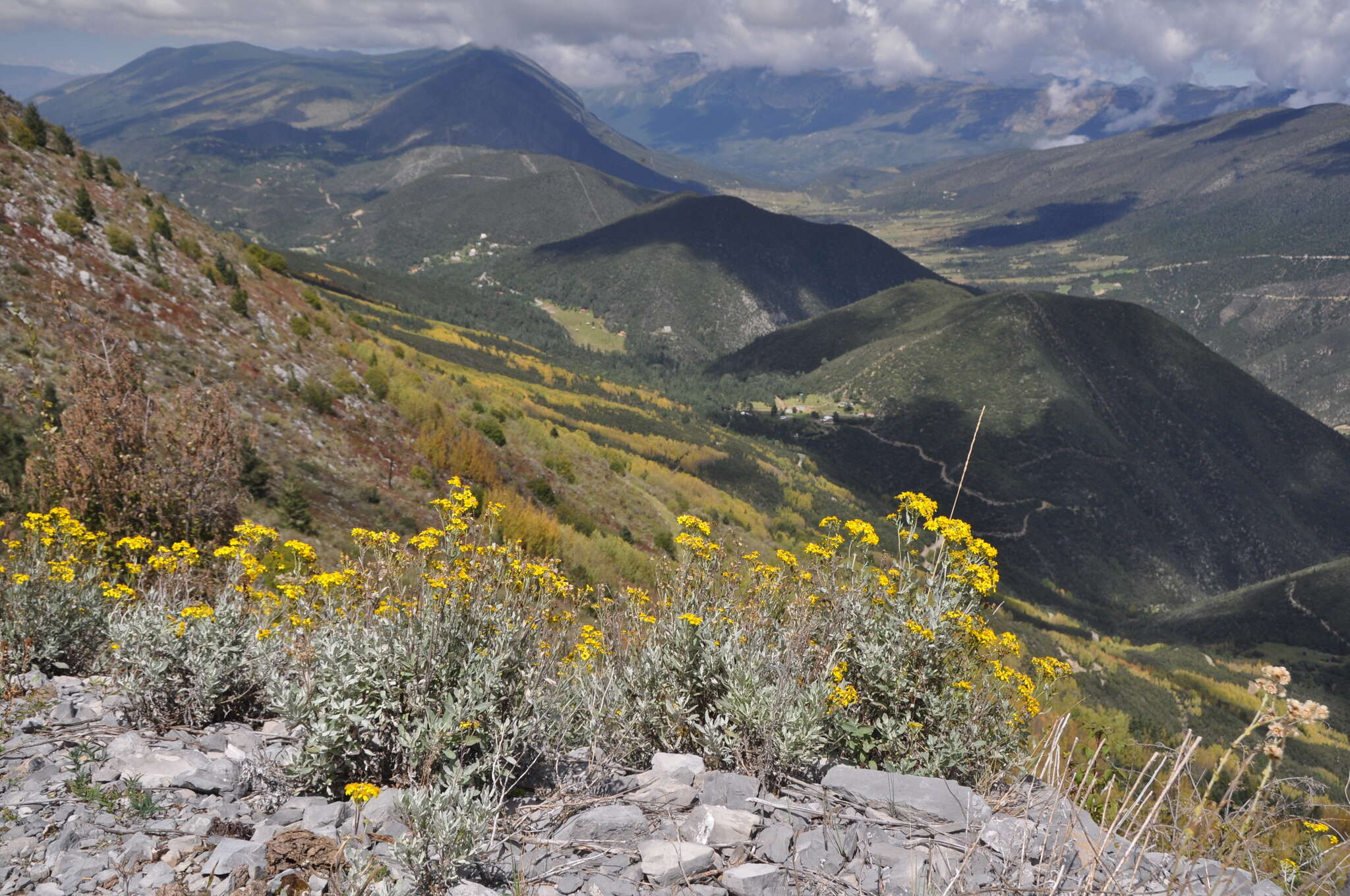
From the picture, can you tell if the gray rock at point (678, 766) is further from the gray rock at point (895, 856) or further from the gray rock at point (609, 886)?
the gray rock at point (895, 856)

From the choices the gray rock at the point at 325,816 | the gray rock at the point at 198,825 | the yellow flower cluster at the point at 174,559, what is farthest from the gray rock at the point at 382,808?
the yellow flower cluster at the point at 174,559

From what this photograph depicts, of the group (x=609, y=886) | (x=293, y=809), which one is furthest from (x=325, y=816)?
(x=609, y=886)

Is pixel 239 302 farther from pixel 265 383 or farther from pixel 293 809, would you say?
pixel 293 809

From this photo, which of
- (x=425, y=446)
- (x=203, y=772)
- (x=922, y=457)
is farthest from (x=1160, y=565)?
(x=203, y=772)

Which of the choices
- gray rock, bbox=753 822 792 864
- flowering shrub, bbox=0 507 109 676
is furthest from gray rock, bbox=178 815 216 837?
gray rock, bbox=753 822 792 864

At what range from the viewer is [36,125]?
16672 millimetres

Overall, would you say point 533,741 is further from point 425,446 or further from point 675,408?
point 675,408

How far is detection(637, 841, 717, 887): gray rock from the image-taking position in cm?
354

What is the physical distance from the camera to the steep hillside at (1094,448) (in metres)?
95.8

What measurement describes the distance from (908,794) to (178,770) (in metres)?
4.63

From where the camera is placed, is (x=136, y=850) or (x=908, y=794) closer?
(x=136, y=850)

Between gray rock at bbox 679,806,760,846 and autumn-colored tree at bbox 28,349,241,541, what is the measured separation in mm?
7900

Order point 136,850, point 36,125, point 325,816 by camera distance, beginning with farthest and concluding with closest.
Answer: point 36,125
point 325,816
point 136,850

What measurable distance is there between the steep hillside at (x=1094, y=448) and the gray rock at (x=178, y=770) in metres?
93.4
